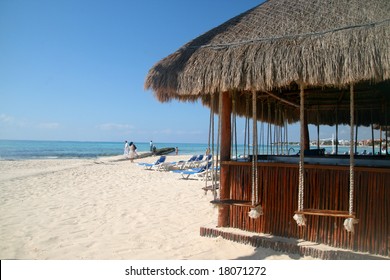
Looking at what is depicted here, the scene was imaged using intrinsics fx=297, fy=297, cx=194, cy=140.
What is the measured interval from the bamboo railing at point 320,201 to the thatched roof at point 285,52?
3.57 ft

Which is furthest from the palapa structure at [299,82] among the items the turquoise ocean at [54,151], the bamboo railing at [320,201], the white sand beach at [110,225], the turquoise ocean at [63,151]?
the turquoise ocean at [54,151]

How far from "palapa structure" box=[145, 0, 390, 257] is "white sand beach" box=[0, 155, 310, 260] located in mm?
599

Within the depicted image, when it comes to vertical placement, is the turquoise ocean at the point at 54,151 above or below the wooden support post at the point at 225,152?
below

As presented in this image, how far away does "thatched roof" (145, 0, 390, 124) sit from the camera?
317cm

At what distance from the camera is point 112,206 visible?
6230 mm

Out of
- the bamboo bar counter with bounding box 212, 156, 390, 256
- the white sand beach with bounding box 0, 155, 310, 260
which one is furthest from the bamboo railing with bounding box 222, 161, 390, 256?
the white sand beach with bounding box 0, 155, 310, 260

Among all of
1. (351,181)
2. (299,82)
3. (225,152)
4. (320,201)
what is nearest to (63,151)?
(225,152)

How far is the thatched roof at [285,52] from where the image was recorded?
3.17 meters

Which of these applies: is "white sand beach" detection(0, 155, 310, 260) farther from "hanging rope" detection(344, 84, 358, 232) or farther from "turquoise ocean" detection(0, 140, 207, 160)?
"turquoise ocean" detection(0, 140, 207, 160)

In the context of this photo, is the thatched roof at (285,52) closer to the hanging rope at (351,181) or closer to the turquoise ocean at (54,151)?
the hanging rope at (351,181)

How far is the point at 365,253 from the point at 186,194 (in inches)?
187

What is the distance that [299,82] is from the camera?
11.3ft

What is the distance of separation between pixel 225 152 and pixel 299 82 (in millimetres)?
1508

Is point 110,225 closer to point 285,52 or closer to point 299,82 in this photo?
point 299,82
